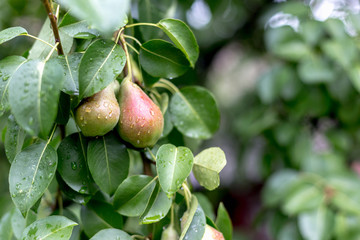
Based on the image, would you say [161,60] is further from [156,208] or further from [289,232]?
[289,232]

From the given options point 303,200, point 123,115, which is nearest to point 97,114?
point 123,115

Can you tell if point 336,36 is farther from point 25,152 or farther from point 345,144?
point 25,152

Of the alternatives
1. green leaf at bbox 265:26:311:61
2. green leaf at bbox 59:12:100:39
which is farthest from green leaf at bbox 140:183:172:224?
green leaf at bbox 265:26:311:61

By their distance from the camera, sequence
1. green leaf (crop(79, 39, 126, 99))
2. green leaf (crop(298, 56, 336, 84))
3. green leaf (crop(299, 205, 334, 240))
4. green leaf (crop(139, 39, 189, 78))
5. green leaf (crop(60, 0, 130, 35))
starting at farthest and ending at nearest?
green leaf (crop(298, 56, 336, 84)) → green leaf (crop(299, 205, 334, 240)) → green leaf (crop(139, 39, 189, 78)) → green leaf (crop(79, 39, 126, 99)) → green leaf (crop(60, 0, 130, 35))

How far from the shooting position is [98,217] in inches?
22.4

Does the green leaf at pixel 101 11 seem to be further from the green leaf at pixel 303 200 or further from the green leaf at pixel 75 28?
the green leaf at pixel 303 200

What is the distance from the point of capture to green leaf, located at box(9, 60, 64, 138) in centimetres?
36

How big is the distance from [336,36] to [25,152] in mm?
927

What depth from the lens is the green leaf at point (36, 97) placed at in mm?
362

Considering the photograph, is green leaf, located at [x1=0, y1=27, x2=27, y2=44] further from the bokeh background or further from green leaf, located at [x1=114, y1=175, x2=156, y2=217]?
the bokeh background

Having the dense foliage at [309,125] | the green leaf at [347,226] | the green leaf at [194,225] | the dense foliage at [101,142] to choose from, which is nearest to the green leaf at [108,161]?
the dense foliage at [101,142]

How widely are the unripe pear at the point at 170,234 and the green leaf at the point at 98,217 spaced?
79 mm

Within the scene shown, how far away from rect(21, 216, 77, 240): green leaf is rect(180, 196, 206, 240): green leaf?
134 millimetres

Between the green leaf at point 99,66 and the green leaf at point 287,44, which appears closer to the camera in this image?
A: the green leaf at point 99,66
